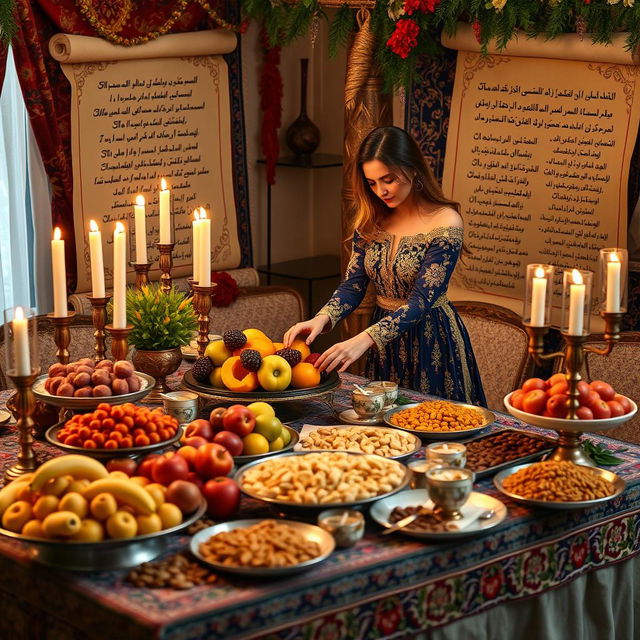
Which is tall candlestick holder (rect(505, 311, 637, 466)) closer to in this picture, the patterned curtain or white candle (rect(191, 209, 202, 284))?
white candle (rect(191, 209, 202, 284))

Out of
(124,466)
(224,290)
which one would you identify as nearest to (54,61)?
(224,290)

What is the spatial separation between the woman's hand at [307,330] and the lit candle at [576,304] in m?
1.08

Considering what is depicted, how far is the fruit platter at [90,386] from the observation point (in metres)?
2.99

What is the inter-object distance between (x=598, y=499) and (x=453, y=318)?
157 centimetres

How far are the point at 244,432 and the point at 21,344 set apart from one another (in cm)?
60

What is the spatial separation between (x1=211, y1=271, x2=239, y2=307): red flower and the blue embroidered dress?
4.17 feet

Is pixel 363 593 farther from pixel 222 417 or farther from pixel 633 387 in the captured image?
pixel 633 387

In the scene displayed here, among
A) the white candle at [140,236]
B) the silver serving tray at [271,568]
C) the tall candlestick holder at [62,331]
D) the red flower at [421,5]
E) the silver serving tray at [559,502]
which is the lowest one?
the silver serving tray at [271,568]

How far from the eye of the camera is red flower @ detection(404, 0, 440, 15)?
465cm

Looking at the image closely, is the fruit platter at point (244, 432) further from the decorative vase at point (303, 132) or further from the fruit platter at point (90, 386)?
the decorative vase at point (303, 132)

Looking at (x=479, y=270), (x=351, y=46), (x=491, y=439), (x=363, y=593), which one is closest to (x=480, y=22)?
(x=351, y=46)

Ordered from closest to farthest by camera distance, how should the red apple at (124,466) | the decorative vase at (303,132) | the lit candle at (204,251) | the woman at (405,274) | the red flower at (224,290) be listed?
the red apple at (124,466) < the lit candle at (204,251) < the woman at (405,274) < the red flower at (224,290) < the decorative vase at (303,132)

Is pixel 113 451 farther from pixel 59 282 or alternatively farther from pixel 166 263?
pixel 166 263

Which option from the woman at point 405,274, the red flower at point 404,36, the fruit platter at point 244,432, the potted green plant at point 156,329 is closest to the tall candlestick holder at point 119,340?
the potted green plant at point 156,329
